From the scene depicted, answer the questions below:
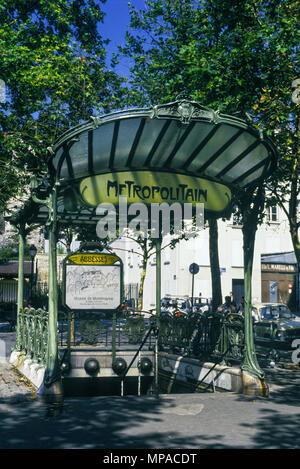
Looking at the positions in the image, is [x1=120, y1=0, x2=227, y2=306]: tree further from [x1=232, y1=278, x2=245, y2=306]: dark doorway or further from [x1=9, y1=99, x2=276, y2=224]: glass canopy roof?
[x1=232, y1=278, x2=245, y2=306]: dark doorway

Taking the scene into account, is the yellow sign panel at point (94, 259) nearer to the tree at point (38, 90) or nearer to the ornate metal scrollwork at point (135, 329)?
the ornate metal scrollwork at point (135, 329)

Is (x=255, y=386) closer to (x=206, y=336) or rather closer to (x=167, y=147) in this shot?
(x=206, y=336)

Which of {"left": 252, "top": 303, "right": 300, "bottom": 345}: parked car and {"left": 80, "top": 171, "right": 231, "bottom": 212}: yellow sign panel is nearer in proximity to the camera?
{"left": 80, "top": 171, "right": 231, "bottom": 212}: yellow sign panel

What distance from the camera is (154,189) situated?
9586 mm

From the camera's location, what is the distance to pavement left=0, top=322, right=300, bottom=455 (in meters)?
5.79

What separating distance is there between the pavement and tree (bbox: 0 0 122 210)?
963 cm

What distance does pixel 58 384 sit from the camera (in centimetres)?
826

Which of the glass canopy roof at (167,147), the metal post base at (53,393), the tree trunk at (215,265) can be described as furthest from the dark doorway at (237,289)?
the metal post base at (53,393)

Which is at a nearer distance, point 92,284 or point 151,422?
point 151,422

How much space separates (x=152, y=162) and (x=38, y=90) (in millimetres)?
9206

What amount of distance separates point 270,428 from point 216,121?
15.6 ft

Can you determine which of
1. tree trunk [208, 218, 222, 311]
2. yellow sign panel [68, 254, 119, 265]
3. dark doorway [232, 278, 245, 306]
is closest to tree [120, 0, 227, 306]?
tree trunk [208, 218, 222, 311]

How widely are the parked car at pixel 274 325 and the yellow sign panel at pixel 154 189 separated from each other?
27.5ft

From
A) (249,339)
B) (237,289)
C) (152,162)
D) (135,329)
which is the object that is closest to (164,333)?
(135,329)
